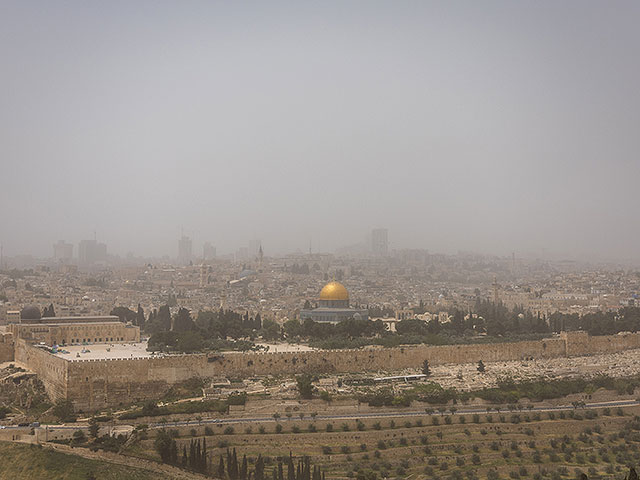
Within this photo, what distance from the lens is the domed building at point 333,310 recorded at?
141 feet

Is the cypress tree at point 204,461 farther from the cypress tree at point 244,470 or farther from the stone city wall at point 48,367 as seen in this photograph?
the stone city wall at point 48,367

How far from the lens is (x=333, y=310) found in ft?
142

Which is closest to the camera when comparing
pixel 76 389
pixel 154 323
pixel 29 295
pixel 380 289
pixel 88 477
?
pixel 88 477

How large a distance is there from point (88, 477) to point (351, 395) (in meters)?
9.42

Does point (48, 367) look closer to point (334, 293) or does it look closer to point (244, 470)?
point (244, 470)

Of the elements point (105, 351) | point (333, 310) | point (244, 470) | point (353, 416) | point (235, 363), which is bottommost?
point (244, 470)

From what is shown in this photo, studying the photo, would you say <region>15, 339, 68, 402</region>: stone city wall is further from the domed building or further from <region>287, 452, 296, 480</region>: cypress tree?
the domed building

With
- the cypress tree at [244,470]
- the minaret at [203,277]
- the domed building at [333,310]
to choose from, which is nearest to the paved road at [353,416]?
the cypress tree at [244,470]

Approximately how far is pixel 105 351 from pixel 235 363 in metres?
5.64

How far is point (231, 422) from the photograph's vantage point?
977 inches

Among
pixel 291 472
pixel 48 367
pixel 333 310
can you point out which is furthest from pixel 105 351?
pixel 333 310

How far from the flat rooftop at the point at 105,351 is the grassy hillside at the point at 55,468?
546cm

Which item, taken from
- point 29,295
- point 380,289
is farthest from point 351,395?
point 380,289

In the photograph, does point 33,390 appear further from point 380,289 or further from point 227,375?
point 380,289
